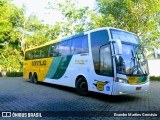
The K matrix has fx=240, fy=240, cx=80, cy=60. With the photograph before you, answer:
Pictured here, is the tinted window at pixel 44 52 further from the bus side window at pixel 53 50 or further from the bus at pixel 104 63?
the bus at pixel 104 63

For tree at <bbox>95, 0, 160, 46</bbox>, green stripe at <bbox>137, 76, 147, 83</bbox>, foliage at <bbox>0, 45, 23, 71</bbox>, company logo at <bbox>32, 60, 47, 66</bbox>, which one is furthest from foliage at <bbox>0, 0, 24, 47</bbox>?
green stripe at <bbox>137, 76, 147, 83</bbox>

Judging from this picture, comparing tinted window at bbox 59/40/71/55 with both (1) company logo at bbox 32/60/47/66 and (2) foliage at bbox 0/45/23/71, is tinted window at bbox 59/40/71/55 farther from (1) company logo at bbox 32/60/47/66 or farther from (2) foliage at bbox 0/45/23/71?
(2) foliage at bbox 0/45/23/71

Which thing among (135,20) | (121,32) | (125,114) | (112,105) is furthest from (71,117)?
(135,20)

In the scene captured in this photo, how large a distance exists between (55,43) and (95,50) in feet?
18.3

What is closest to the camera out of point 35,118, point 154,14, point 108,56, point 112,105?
point 35,118

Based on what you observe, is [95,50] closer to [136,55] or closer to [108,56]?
[108,56]

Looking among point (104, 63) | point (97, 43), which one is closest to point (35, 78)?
point (97, 43)

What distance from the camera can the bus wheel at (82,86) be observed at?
1272 cm

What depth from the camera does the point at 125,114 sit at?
825 centimetres

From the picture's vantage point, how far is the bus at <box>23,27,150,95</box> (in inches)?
408

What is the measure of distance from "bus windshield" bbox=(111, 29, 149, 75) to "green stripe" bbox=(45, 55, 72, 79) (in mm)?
4019

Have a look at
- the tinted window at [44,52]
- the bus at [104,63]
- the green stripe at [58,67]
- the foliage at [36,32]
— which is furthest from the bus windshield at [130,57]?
the foliage at [36,32]

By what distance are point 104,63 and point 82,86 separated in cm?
247

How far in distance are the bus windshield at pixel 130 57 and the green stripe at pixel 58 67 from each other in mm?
→ 4019
